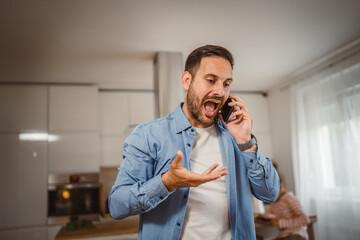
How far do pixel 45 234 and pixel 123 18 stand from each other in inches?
97.2

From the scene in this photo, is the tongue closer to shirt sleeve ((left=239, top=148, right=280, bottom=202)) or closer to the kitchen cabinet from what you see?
shirt sleeve ((left=239, top=148, right=280, bottom=202))

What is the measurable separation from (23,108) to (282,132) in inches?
122

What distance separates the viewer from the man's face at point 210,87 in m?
0.77

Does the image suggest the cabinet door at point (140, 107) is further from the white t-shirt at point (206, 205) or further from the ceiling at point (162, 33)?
the white t-shirt at point (206, 205)

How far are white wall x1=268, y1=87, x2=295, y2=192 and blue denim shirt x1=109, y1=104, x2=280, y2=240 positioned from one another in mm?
Answer: 2704

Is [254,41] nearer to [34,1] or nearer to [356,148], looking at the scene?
[356,148]

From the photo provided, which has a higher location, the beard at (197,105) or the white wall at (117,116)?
the white wall at (117,116)

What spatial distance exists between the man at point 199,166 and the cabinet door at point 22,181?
2841 millimetres

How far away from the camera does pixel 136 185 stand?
74 centimetres

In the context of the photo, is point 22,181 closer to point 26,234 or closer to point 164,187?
point 26,234

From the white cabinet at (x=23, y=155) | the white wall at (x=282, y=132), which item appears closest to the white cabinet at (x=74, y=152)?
the white cabinet at (x=23, y=155)

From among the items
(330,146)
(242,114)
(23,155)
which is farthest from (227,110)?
(23,155)

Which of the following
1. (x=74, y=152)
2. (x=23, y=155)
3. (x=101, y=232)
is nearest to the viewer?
(x=101, y=232)

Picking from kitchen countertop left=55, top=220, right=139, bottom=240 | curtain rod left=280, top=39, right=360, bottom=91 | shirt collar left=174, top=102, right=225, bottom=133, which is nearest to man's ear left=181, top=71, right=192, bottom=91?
shirt collar left=174, top=102, right=225, bottom=133
